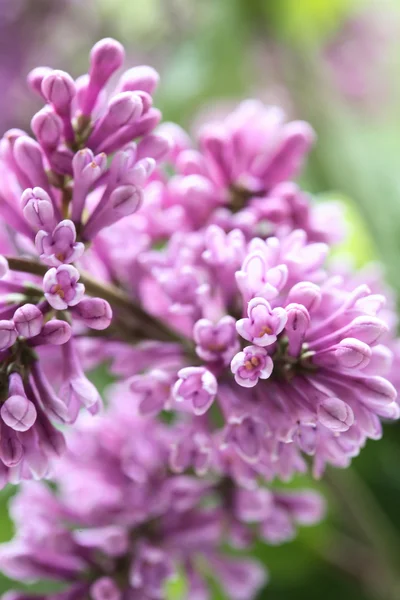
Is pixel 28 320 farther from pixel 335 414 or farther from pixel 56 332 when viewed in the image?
pixel 335 414

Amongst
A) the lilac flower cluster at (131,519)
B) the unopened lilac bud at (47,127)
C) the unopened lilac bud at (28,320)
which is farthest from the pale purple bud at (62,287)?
the lilac flower cluster at (131,519)

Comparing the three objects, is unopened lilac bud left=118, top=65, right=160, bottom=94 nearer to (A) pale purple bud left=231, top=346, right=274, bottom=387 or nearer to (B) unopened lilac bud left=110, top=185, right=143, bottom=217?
(B) unopened lilac bud left=110, top=185, right=143, bottom=217

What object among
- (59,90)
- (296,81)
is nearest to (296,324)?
(59,90)

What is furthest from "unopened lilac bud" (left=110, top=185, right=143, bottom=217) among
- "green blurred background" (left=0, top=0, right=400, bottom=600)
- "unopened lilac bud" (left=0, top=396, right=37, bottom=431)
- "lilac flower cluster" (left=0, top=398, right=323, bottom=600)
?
"green blurred background" (left=0, top=0, right=400, bottom=600)

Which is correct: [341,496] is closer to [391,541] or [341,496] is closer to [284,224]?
[391,541]

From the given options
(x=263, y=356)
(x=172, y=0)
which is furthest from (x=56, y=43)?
(x=263, y=356)

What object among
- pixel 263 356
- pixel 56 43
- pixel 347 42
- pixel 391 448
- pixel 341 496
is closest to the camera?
pixel 263 356

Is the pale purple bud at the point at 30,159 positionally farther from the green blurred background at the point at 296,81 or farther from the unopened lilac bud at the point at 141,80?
the green blurred background at the point at 296,81
